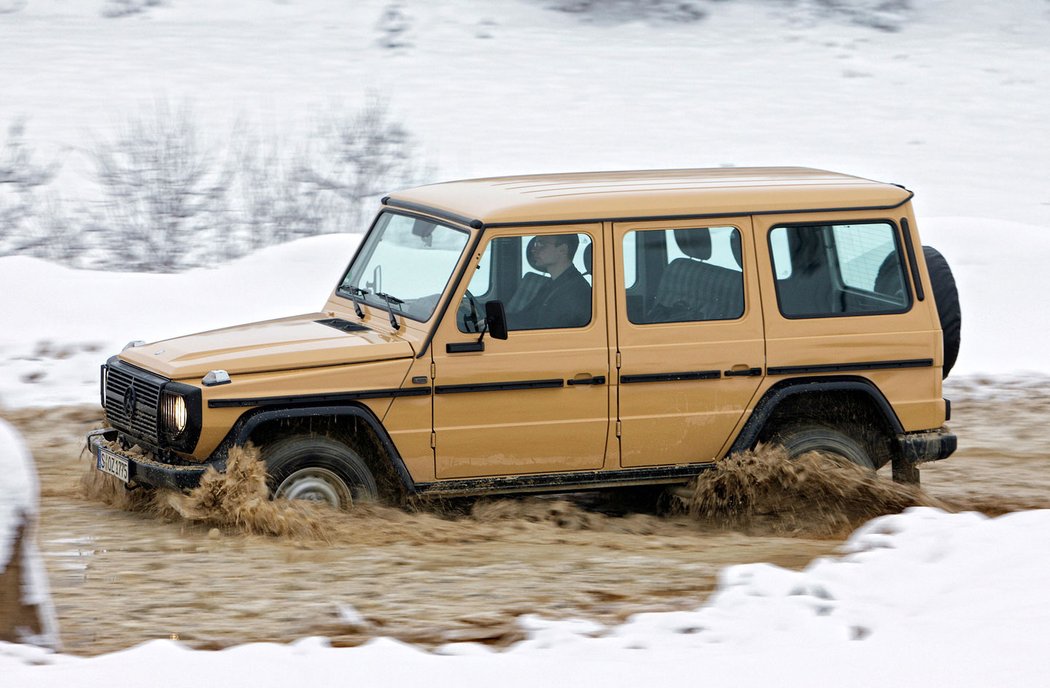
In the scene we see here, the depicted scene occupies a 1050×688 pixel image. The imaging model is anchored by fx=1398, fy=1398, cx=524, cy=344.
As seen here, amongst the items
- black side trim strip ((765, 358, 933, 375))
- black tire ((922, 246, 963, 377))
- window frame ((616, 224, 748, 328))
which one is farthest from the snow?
window frame ((616, 224, 748, 328))

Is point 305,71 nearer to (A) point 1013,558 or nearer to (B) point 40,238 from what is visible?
(B) point 40,238

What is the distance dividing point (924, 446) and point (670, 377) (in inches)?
57.6

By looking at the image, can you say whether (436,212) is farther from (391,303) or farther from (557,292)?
(557,292)

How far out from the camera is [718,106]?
2261 centimetres

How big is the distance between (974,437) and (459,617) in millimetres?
5358

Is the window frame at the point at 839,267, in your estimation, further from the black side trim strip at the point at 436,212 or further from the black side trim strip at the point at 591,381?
the black side trim strip at the point at 436,212

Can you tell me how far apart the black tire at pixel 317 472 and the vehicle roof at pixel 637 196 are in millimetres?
1289

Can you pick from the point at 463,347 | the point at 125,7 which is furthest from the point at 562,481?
the point at 125,7

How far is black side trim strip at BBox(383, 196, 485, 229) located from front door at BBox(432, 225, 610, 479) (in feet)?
0.35

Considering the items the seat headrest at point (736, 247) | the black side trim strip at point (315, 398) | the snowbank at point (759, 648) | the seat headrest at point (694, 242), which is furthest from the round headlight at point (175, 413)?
the seat headrest at point (736, 247)

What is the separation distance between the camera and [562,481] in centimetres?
696

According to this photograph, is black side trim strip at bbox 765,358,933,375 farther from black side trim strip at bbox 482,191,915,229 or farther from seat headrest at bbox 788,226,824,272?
black side trim strip at bbox 482,191,915,229

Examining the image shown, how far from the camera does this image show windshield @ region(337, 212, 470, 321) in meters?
6.86

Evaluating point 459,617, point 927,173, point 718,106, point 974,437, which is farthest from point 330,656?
point 718,106
